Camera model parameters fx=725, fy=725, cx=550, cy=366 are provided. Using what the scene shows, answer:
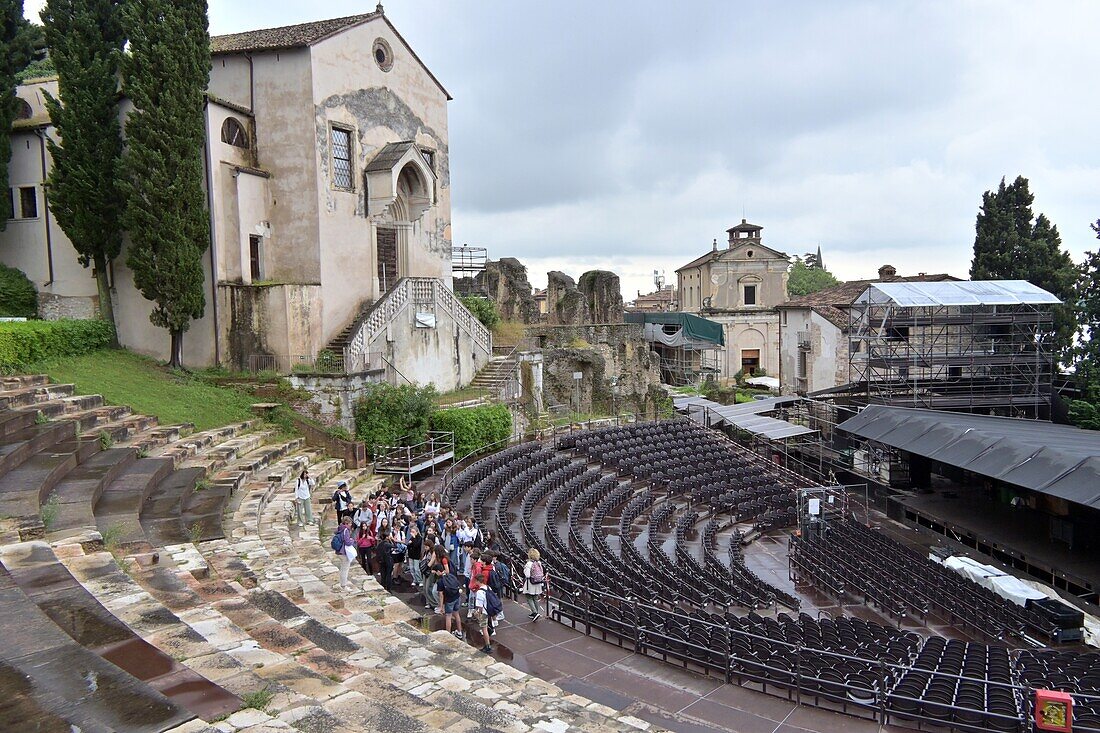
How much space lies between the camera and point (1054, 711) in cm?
905

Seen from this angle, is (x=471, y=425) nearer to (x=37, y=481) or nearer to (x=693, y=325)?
(x=37, y=481)

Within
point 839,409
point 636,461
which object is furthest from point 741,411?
point 636,461

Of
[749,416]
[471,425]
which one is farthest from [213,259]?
[749,416]

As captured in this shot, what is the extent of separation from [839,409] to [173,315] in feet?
86.5

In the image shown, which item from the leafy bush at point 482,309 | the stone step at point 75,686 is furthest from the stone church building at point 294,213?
the stone step at point 75,686

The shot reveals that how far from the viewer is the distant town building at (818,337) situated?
140 feet

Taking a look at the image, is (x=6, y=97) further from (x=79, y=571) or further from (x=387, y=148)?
(x=79, y=571)

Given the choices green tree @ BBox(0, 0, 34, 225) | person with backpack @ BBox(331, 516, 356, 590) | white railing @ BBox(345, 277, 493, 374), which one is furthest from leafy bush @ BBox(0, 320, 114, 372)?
person with backpack @ BBox(331, 516, 356, 590)

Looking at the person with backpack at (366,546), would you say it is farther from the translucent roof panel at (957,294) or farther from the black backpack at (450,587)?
the translucent roof panel at (957,294)

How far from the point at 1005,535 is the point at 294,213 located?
25526 mm

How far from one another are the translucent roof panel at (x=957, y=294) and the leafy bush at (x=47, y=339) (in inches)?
1099

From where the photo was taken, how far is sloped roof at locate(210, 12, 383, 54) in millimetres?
25781

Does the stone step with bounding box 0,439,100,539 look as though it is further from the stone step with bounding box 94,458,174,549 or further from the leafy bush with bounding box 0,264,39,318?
the leafy bush with bounding box 0,264,39,318

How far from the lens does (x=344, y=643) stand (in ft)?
28.2
